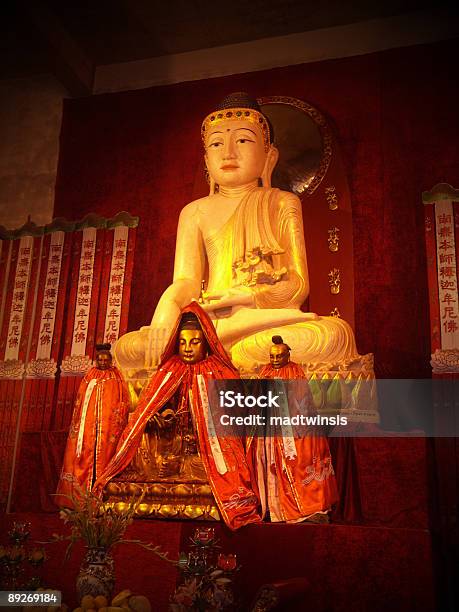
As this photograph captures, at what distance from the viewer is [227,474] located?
3.26 meters

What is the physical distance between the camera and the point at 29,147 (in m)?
5.95

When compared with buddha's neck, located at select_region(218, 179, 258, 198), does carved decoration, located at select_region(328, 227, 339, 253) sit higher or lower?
lower

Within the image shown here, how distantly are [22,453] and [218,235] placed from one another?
1921 millimetres

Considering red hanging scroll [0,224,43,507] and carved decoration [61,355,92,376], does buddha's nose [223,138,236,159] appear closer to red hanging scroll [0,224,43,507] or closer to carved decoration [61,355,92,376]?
red hanging scroll [0,224,43,507]

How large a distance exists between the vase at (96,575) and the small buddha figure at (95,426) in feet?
3.51

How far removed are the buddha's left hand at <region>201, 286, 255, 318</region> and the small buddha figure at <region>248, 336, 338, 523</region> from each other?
0.98 metres

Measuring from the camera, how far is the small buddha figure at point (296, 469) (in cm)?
321

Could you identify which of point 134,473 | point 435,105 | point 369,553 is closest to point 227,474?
point 134,473

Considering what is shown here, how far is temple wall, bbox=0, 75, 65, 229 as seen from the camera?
225 inches

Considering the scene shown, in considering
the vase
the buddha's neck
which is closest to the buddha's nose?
the buddha's neck

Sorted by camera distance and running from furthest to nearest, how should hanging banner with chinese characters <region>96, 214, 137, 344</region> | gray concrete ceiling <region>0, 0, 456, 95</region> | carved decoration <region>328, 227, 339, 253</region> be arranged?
gray concrete ceiling <region>0, 0, 456, 95</region>
hanging banner with chinese characters <region>96, 214, 137, 344</region>
carved decoration <region>328, 227, 339, 253</region>

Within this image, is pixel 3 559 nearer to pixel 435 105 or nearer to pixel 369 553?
pixel 369 553

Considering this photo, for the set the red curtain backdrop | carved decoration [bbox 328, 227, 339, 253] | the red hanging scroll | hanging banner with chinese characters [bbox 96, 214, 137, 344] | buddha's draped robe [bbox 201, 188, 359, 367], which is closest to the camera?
buddha's draped robe [bbox 201, 188, 359, 367]

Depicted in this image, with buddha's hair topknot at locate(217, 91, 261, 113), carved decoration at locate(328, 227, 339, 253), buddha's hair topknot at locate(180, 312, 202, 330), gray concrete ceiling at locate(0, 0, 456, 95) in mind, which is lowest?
buddha's hair topknot at locate(180, 312, 202, 330)
